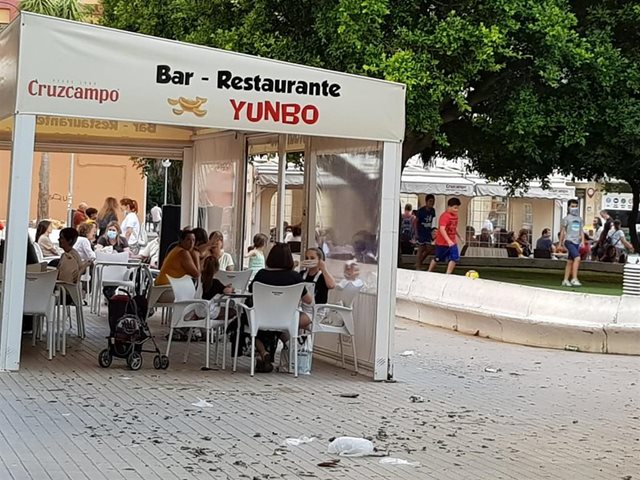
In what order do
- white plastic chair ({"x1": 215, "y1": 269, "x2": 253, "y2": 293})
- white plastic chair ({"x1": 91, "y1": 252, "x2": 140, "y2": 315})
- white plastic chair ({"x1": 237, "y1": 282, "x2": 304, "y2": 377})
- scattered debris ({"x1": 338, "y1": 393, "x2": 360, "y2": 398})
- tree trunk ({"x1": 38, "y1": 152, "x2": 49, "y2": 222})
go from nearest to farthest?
scattered debris ({"x1": 338, "y1": 393, "x2": 360, "y2": 398})
white plastic chair ({"x1": 237, "y1": 282, "x2": 304, "y2": 377})
white plastic chair ({"x1": 215, "y1": 269, "x2": 253, "y2": 293})
white plastic chair ({"x1": 91, "y1": 252, "x2": 140, "y2": 315})
tree trunk ({"x1": 38, "y1": 152, "x2": 49, "y2": 222})

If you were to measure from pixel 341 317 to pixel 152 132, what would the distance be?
6593 mm

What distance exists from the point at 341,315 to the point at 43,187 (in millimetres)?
30635

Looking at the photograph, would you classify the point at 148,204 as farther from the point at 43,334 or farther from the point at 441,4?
the point at 43,334

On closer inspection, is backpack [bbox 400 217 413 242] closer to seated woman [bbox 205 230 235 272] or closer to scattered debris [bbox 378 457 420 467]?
seated woman [bbox 205 230 235 272]

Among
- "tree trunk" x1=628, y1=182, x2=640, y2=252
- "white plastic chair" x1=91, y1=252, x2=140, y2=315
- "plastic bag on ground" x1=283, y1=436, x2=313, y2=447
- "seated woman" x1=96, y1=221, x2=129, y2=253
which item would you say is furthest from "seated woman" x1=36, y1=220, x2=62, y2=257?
"tree trunk" x1=628, y1=182, x2=640, y2=252

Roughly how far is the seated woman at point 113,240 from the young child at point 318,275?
8827 mm

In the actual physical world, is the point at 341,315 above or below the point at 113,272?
below

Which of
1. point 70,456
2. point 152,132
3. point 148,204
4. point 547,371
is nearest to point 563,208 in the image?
point 148,204

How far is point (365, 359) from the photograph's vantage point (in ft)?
39.8

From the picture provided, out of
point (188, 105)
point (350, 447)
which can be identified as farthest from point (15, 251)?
point (350, 447)

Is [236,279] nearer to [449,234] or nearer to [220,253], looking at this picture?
[220,253]

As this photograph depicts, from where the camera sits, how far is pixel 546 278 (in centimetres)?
2534

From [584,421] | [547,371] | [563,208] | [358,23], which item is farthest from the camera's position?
[563,208]

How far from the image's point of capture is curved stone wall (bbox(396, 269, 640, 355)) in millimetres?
15055
